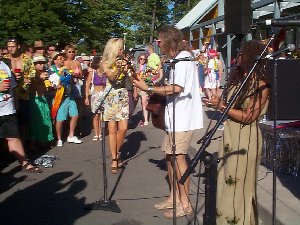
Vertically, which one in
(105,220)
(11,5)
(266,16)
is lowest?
(105,220)

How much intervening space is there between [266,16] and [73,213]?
787 centimetres

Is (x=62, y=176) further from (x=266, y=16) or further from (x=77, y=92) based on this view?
(x=266, y=16)

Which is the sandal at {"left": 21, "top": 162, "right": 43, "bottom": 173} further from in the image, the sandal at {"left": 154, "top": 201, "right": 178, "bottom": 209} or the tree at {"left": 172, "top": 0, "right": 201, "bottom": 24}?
the tree at {"left": 172, "top": 0, "right": 201, "bottom": 24}

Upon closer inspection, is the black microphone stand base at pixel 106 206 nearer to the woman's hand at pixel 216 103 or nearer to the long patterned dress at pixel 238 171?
the long patterned dress at pixel 238 171

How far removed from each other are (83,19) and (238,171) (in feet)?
132

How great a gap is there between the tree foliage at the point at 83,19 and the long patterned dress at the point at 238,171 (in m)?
20.6

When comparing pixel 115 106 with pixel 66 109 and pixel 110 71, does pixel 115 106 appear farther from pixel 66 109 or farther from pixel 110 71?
pixel 66 109

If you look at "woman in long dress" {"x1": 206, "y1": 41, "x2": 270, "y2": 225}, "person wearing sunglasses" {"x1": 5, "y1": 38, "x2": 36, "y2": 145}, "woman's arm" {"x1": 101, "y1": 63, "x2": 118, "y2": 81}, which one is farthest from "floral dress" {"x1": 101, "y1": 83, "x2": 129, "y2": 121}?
"woman in long dress" {"x1": 206, "y1": 41, "x2": 270, "y2": 225}

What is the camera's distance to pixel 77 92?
31.2 ft

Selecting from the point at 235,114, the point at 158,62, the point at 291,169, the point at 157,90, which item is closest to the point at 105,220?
the point at 157,90

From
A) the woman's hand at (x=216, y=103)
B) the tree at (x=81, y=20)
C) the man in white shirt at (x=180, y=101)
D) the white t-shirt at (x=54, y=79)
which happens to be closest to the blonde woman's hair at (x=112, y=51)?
the man in white shirt at (x=180, y=101)

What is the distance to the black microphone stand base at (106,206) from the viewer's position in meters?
5.06

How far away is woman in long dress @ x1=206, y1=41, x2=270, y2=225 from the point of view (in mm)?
3367

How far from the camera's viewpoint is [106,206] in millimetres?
5094
